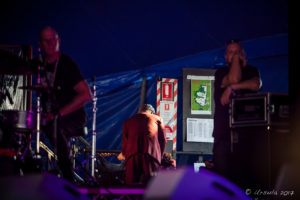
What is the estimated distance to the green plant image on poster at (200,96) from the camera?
8406mm

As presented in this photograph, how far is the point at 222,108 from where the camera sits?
4227 mm

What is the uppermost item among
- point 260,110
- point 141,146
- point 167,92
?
point 167,92

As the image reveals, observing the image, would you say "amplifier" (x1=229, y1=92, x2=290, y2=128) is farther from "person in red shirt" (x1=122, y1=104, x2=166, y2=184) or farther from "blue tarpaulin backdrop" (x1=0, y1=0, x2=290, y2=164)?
"blue tarpaulin backdrop" (x1=0, y1=0, x2=290, y2=164)

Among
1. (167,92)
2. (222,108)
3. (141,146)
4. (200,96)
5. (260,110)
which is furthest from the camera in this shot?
(167,92)

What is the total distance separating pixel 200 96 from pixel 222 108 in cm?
422

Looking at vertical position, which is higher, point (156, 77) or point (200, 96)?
point (156, 77)

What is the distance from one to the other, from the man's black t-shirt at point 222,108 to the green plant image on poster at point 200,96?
13.3ft

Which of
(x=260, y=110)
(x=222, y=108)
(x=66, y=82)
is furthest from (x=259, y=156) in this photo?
(x=66, y=82)

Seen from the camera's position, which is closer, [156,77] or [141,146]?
[141,146]

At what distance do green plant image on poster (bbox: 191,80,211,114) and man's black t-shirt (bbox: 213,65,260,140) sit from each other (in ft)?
13.3

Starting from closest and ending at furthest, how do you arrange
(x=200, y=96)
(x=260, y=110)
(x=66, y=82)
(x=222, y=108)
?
(x=260, y=110) < (x=222, y=108) < (x=66, y=82) < (x=200, y=96)

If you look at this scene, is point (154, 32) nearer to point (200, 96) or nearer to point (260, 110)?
point (200, 96)

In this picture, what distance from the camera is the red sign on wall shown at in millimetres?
8787

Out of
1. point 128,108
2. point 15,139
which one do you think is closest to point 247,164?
point 15,139
